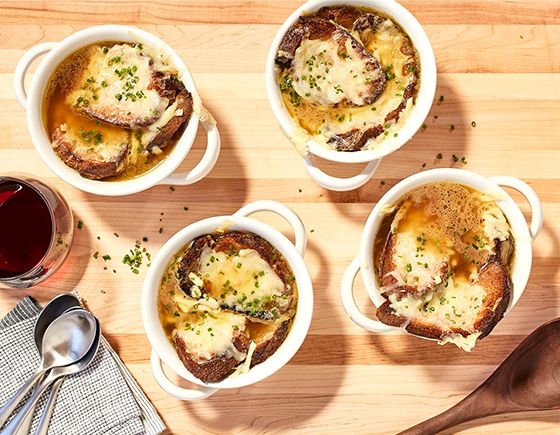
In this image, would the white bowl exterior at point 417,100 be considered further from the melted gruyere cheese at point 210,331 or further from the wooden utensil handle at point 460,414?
the wooden utensil handle at point 460,414

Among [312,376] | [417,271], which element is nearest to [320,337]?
[312,376]

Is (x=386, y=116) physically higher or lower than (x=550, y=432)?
higher

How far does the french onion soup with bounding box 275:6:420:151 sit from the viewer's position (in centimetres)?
216

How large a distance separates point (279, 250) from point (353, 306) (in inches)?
9.8

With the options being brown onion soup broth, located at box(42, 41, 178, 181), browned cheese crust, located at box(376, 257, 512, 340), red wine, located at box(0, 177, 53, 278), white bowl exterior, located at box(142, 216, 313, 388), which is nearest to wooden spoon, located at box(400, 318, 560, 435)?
browned cheese crust, located at box(376, 257, 512, 340)

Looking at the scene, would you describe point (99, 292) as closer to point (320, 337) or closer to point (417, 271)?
point (320, 337)

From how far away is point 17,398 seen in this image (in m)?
2.27

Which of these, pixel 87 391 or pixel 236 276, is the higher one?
pixel 236 276

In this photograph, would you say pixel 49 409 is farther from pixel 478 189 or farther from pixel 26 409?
pixel 478 189

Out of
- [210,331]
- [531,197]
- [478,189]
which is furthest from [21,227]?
[531,197]

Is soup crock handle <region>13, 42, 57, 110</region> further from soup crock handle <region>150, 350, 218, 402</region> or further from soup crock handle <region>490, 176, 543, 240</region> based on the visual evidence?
soup crock handle <region>490, 176, 543, 240</region>

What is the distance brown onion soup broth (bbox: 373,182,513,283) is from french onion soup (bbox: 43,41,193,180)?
0.65m

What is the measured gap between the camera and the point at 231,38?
7.79ft

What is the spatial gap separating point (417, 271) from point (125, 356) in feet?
2.96
